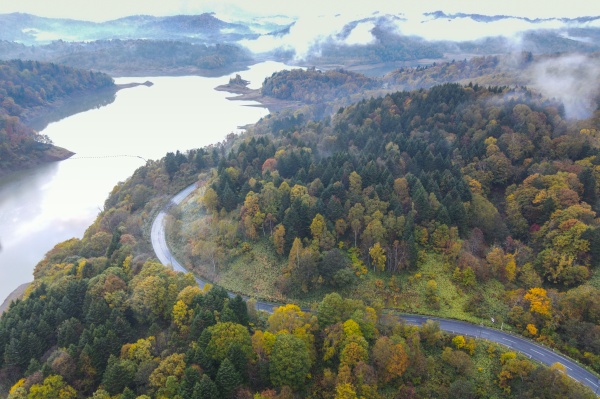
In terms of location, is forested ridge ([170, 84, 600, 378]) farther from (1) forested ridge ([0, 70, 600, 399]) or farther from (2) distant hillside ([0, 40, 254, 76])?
(2) distant hillside ([0, 40, 254, 76])

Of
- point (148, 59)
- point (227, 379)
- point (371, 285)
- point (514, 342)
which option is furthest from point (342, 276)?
point (148, 59)

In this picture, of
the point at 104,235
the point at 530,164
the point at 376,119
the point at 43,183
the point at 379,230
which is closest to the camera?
the point at 379,230

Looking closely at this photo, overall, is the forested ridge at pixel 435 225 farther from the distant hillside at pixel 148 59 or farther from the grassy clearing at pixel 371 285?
the distant hillside at pixel 148 59

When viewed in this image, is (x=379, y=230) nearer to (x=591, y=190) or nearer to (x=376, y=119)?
(x=591, y=190)

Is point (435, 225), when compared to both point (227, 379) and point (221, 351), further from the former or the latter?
point (227, 379)

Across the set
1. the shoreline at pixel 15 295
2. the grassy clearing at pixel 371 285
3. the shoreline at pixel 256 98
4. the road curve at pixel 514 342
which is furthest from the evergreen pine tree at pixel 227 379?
the shoreline at pixel 256 98

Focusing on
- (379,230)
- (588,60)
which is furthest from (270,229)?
(588,60)

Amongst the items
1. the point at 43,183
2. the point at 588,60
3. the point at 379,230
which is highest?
the point at 588,60

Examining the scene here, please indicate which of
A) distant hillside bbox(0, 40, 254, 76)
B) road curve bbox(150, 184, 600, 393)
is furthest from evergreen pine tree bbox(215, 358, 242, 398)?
distant hillside bbox(0, 40, 254, 76)
